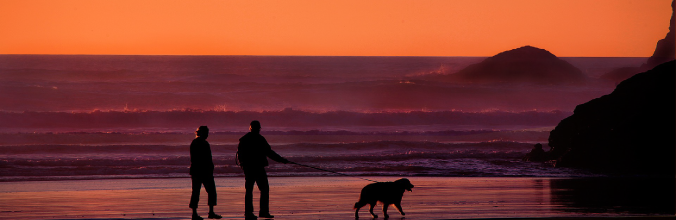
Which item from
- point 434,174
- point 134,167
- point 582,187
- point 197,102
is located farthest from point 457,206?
point 197,102

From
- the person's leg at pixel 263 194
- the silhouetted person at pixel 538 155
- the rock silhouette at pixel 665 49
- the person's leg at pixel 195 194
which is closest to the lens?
the person's leg at pixel 195 194

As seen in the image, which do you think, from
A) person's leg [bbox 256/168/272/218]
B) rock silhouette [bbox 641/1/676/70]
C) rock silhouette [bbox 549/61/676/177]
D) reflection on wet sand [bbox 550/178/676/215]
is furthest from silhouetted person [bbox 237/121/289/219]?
rock silhouette [bbox 641/1/676/70]

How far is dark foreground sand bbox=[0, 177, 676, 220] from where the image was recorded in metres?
11.2

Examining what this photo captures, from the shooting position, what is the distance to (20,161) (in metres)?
25.4

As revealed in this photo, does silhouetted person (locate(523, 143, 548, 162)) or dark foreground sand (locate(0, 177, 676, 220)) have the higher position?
silhouetted person (locate(523, 143, 548, 162))

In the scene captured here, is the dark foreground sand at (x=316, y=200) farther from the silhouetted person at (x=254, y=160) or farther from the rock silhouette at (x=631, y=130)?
the rock silhouette at (x=631, y=130)

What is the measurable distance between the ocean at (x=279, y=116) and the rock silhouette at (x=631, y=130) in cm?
84

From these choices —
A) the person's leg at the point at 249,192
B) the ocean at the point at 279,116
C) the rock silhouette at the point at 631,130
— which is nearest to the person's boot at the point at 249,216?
the person's leg at the point at 249,192

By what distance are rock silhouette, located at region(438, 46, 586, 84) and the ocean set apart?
2.59m

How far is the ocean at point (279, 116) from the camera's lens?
24.6 meters

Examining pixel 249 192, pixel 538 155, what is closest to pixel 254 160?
pixel 249 192

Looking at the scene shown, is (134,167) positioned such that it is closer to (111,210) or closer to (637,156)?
(111,210)

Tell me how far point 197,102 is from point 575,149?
126 feet

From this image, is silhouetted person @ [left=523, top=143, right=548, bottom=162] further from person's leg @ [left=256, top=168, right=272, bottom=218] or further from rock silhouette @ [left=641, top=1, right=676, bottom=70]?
rock silhouette @ [left=641, top=1, right=676, bottom=70]
